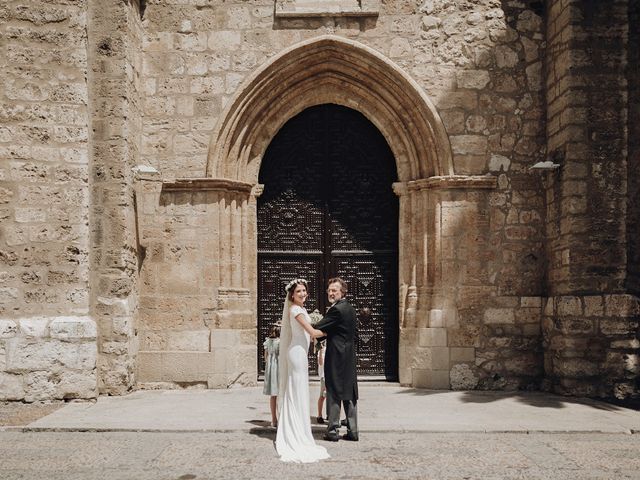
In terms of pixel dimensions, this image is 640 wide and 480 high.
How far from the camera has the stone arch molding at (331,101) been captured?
9062 millimetres

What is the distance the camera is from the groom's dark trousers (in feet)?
19.7

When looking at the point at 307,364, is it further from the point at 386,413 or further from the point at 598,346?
the point at 598,346

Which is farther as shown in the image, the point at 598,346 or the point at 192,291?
the point at 192,291

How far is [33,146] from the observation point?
7.98 m

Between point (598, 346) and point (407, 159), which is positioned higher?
point (407, 159)

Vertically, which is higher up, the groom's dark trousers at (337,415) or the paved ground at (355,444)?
the groom's dark trousers at (337,415)

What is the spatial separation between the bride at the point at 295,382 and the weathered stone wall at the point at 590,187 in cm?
367

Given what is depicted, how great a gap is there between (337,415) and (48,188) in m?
4.13

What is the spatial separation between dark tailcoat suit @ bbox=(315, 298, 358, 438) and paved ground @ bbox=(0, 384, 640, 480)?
0.23 metres

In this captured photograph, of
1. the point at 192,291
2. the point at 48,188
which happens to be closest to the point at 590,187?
the point at 192,291

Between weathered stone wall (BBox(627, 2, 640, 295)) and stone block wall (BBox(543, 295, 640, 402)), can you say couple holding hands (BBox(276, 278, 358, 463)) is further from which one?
weathered stone wall (BBox(627, 2, 640, 295))

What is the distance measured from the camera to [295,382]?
5887 millimetres

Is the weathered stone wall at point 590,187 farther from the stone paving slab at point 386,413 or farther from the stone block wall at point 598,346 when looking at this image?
the stone paving slab at point 386,413

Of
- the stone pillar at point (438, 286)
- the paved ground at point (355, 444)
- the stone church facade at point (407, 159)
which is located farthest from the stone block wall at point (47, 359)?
the stone pillar at point (438, 286)
